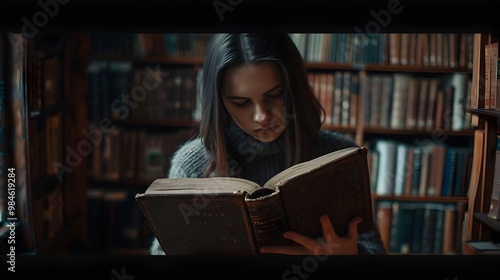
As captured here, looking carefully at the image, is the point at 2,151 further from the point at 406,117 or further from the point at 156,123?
the point at 406,117

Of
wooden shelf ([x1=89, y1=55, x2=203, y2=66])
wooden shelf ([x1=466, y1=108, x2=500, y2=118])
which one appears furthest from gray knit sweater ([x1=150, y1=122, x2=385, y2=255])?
wooden shelf ([x1=466, y1=108, x2=500, y2=118])

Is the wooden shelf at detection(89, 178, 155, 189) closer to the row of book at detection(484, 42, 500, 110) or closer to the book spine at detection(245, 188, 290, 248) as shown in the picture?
the book spine at detection(245, 188, 290, 248)

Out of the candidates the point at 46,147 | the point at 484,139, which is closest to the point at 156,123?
the point at 46,147

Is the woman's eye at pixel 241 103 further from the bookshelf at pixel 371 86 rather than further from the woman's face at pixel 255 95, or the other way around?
the bookshelf at pixel 371 86

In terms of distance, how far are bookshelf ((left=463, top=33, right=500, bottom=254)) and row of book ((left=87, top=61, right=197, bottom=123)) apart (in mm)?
681

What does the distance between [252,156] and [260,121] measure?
9 cm

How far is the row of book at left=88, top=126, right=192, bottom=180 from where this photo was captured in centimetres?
130

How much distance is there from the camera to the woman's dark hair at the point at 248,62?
1.18m

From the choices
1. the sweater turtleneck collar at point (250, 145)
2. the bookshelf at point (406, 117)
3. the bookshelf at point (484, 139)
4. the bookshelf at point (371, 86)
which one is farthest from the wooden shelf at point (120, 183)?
the bookshelf at point (484, 139)

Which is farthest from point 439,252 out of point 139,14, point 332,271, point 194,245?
point 139,14

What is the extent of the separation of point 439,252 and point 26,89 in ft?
3.55

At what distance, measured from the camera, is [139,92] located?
4.37 ft

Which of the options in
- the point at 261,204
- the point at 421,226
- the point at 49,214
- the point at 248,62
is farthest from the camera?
the point at 421,226

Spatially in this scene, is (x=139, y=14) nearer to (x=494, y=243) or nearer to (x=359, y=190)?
(x=359, y=190)
